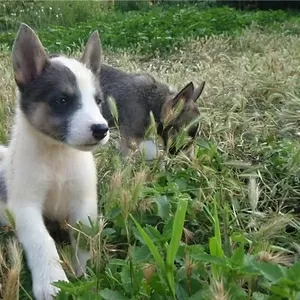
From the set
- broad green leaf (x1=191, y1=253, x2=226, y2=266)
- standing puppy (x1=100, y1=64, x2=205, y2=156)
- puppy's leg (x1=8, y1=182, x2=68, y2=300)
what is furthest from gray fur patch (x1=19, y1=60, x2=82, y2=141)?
standing puppy (x1=100, y1=64, x2=205, y2=156)

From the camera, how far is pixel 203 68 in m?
7.01

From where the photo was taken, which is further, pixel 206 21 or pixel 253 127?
pixel 206 21

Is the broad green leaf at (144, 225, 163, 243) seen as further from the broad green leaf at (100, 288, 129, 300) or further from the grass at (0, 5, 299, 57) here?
the grass at (0, 5, 299, 57)

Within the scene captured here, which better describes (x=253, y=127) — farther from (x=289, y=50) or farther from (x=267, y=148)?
(x=289, y=50)

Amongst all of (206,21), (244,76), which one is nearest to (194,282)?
(244,76)

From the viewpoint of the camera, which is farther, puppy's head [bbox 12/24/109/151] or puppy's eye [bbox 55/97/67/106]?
puppy's eye [bbox 55/97/67/106]

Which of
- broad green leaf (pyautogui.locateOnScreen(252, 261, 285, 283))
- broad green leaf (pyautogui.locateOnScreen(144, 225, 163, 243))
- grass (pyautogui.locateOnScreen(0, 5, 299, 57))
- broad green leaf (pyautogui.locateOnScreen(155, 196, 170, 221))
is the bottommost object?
grass (pyautogui.locateOnScreen(0, 5, 299, 57))

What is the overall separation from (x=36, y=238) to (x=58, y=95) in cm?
75

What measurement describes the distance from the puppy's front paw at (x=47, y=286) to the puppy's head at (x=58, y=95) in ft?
2.16

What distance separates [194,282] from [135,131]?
310 cm

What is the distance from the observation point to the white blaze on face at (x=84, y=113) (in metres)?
2.87

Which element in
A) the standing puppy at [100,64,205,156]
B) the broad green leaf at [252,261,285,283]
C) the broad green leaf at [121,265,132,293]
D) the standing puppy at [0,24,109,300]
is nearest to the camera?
the broad green leaf at [252,261,285,283]

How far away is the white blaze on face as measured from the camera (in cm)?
287

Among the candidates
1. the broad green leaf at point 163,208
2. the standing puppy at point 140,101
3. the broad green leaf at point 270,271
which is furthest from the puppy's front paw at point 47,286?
the standing puppy at point 140,101
